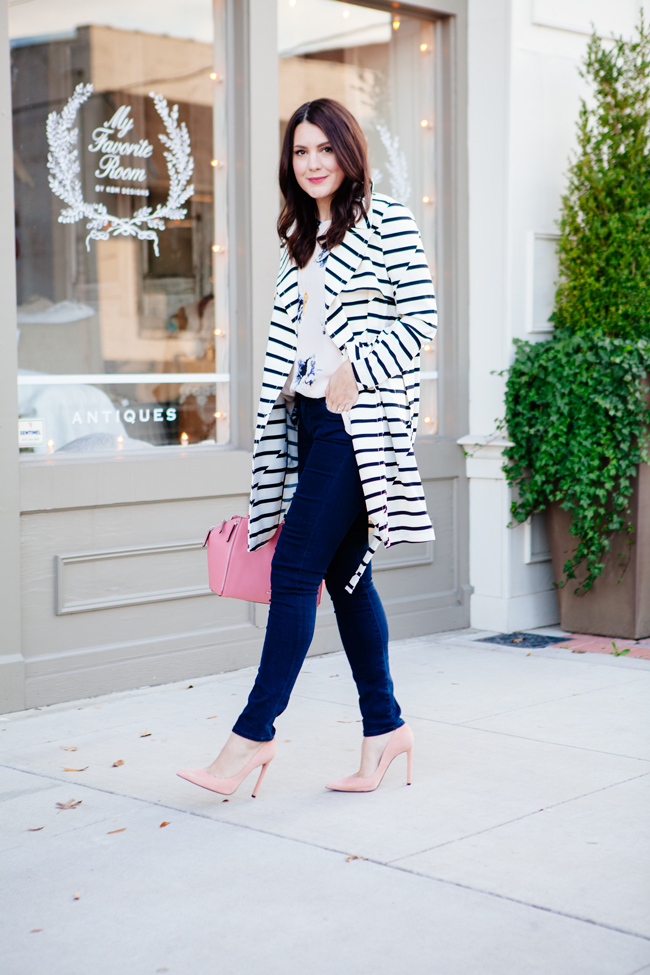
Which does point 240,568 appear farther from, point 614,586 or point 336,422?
point 614,586

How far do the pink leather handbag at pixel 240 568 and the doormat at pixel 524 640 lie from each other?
2.50 meters

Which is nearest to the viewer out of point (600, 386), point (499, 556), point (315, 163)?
point (315, 163)

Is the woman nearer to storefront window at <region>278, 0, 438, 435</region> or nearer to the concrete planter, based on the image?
the concrete planter

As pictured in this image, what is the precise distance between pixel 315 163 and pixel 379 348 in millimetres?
A: 552

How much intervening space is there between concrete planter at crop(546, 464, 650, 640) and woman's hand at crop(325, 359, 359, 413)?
106 inches

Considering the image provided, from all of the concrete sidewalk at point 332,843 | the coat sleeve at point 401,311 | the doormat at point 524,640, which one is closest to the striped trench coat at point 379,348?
the coat sleeve at point 401,311

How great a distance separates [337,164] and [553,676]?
2.54 m

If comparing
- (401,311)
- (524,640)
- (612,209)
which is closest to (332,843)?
(401,311)

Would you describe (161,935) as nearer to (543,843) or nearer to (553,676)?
(543,843)

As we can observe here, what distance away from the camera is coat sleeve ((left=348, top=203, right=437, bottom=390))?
309 cm

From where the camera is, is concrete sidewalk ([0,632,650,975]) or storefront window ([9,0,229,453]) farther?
storefront window ([9,0,229,453])

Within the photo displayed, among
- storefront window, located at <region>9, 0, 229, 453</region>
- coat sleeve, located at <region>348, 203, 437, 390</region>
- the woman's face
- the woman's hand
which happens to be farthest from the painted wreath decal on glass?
the woman's hand

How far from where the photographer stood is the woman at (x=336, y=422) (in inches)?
122

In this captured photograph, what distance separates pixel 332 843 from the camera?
2941 millimetres
